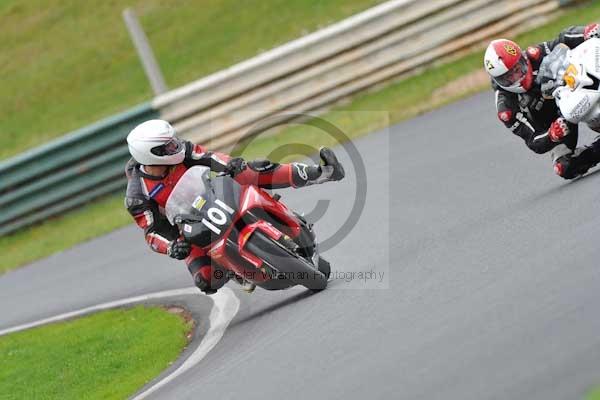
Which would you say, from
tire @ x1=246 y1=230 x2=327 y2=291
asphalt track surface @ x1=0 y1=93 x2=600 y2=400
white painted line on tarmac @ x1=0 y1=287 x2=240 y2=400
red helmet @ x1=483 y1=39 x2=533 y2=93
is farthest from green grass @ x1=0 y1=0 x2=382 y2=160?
tire @ x1=246 y1=230 x2=327 y2=291

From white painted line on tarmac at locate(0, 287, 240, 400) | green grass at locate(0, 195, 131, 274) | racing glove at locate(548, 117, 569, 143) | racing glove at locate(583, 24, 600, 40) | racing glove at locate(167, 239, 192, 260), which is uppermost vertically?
racing glove at locate(583, 24, 600, 40)

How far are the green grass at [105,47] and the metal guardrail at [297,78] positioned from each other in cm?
305

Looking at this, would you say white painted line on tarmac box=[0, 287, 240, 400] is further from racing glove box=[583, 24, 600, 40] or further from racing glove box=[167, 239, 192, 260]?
racing glove box=[583, 24, 600, 40]

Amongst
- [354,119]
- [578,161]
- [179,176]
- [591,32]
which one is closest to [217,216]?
[179,176]

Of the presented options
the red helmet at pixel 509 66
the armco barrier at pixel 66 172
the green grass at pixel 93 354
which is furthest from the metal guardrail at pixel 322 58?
the red helmet at pixel 509 66

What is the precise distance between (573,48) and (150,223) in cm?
367

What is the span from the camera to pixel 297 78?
1656cm

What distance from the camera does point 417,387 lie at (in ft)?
18.8

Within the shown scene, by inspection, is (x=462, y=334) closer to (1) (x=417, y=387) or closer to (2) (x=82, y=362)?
(1) (x=417, y=387)

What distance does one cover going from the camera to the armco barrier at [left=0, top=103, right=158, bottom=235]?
1655 centimetres

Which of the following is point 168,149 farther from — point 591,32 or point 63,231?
point 63,231

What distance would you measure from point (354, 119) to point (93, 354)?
6980 mm

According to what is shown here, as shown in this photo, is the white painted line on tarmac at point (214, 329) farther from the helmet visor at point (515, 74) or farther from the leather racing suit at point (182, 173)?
the helmet visor at point (515, 74)

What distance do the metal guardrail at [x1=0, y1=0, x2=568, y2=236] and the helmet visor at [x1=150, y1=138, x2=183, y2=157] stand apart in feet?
24.3
